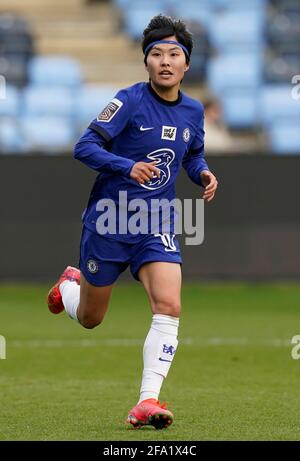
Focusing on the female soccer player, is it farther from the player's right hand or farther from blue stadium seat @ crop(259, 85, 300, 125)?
blue stadium seat @ crop(259, 85, 300, 125)

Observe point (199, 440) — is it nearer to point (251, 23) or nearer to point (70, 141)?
point (70, 141)

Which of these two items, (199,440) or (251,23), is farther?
(251,23)

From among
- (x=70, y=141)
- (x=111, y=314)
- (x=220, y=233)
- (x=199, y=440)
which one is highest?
(x=70, y=141)

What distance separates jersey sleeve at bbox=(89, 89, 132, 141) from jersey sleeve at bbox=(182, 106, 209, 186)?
564 millimetres

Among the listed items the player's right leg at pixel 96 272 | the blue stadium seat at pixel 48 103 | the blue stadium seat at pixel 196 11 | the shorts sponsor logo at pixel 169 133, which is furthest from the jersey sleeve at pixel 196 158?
the blue stadium seat at pixel 196 11

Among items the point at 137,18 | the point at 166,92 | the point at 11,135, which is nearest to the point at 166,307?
the point at 166,92

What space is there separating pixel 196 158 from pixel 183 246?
350 inches

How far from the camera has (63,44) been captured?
71.7 feet

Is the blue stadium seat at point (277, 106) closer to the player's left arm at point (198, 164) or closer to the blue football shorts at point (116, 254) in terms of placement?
the player's left arm at point (198, 164)

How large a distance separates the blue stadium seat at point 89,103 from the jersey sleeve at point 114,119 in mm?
11605

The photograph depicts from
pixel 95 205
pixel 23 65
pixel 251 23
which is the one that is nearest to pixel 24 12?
pixel 23 65

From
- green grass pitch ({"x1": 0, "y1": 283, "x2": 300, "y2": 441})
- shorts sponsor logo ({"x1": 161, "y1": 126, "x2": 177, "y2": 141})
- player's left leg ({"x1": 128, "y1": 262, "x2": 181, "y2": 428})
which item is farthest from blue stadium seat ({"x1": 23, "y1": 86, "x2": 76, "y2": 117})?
player's left leg ({"x1": 128, "y1": 262, "x2": 181, "y2": 428})

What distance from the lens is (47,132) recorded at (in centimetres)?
1827

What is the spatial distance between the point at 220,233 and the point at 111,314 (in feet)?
10.5
